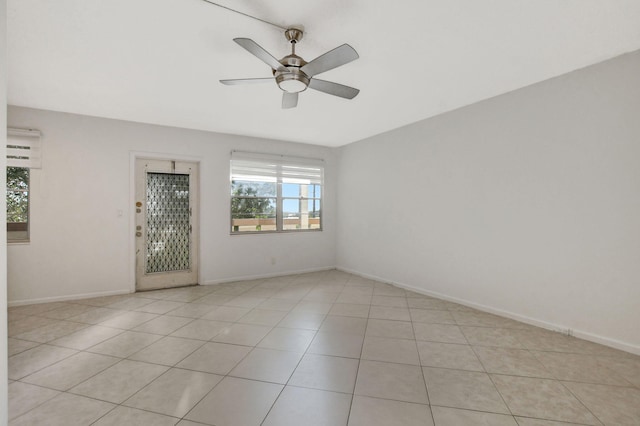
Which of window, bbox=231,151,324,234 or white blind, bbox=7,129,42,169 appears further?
window, bbox=231,151,324,234

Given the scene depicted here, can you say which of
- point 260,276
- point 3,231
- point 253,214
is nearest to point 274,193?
point 253,214

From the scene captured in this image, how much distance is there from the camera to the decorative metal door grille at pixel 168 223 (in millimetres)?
4504

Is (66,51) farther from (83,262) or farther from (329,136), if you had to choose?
(329,136)

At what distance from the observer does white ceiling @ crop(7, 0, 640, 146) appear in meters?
1.98

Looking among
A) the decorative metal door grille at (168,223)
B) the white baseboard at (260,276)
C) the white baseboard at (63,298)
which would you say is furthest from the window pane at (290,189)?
the white baseboard at (63,298)

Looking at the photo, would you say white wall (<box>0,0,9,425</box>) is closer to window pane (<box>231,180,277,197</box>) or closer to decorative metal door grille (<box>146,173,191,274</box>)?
decorative metal door grille (<box>146,173,191,274</box>)

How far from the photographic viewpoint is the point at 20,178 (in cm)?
377

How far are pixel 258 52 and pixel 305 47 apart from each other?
57 cm

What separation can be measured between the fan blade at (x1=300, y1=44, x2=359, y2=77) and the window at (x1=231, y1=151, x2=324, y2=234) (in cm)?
314

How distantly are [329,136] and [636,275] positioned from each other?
4.27 meters

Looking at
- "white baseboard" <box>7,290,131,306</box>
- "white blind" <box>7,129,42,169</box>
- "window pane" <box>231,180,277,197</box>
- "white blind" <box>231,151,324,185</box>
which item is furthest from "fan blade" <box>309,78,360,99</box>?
"white baseboard" <box>7,290,131,306</box>

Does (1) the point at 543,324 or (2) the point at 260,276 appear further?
(2) the point at 260,276

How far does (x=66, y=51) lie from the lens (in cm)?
249

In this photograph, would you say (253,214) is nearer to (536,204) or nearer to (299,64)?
(299,64)
